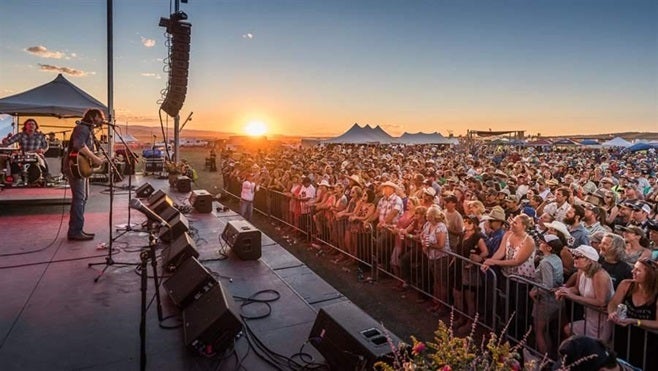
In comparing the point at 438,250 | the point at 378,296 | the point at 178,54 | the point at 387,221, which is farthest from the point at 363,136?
the point at 438,250

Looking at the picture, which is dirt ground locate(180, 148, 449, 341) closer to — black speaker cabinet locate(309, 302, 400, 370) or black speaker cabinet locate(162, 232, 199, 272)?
black speaker cabinet locate(309, 302, 400, 370)

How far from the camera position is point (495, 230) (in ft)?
21.2

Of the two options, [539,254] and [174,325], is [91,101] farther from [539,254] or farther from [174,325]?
[539,254]

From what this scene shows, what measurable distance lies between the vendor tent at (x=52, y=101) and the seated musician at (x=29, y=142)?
751 mm

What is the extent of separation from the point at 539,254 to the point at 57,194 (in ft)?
36.1

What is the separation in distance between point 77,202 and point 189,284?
3640 millimetres

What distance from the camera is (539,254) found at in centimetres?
630

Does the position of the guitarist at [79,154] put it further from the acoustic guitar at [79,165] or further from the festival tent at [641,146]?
the festival tent at [641,146]

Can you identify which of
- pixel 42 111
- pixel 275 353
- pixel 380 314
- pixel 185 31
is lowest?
pixel 380 314

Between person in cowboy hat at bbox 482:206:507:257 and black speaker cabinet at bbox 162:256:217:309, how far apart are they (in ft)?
13.6

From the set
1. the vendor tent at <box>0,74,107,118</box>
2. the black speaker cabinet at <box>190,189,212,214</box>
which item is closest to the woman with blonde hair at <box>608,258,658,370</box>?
the black speaker cabinet at <box>190,189,212,214</box>

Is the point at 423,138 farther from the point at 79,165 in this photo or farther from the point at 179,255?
the point at 179,255

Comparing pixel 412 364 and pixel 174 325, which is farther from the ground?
pixel 412 364

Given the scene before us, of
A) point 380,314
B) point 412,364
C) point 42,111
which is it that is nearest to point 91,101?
point 42,111
